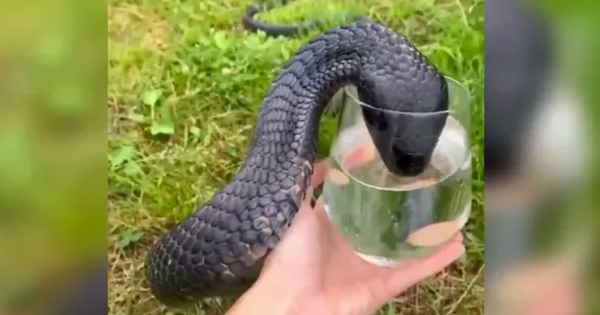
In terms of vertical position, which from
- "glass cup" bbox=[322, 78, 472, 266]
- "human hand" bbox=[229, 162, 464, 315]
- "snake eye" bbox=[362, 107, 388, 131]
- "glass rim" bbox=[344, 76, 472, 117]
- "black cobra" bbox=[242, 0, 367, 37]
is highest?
"black cobra" bbox=[242, 0, 367, 37]

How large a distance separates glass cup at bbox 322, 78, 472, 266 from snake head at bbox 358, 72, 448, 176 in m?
0.01

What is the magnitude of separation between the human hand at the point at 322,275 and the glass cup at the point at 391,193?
0.01 meters

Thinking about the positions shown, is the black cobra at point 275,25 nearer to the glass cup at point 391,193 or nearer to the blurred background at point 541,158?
the glass cup at point 391,193

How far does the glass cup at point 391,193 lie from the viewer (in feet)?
3.50

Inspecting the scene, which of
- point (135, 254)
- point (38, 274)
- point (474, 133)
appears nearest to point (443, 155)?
point (474, 133)

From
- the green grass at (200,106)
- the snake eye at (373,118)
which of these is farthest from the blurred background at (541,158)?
the snake eye at (373,118)

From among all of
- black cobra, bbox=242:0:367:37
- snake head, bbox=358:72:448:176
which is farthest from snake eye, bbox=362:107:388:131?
black cobra, bbox=242:0:367:37

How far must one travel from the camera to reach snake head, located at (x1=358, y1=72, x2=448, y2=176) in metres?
1.05

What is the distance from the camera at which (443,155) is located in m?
1.06

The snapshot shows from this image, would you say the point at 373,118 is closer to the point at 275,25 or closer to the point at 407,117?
the point at 407,117

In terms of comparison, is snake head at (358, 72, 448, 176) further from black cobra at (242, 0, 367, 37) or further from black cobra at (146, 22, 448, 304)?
black cobra at (242, 0, 367, 37)

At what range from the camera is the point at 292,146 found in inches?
41.9

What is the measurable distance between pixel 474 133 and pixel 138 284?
1.54 ft

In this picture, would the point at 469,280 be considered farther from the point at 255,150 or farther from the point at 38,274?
the point at 38,274
